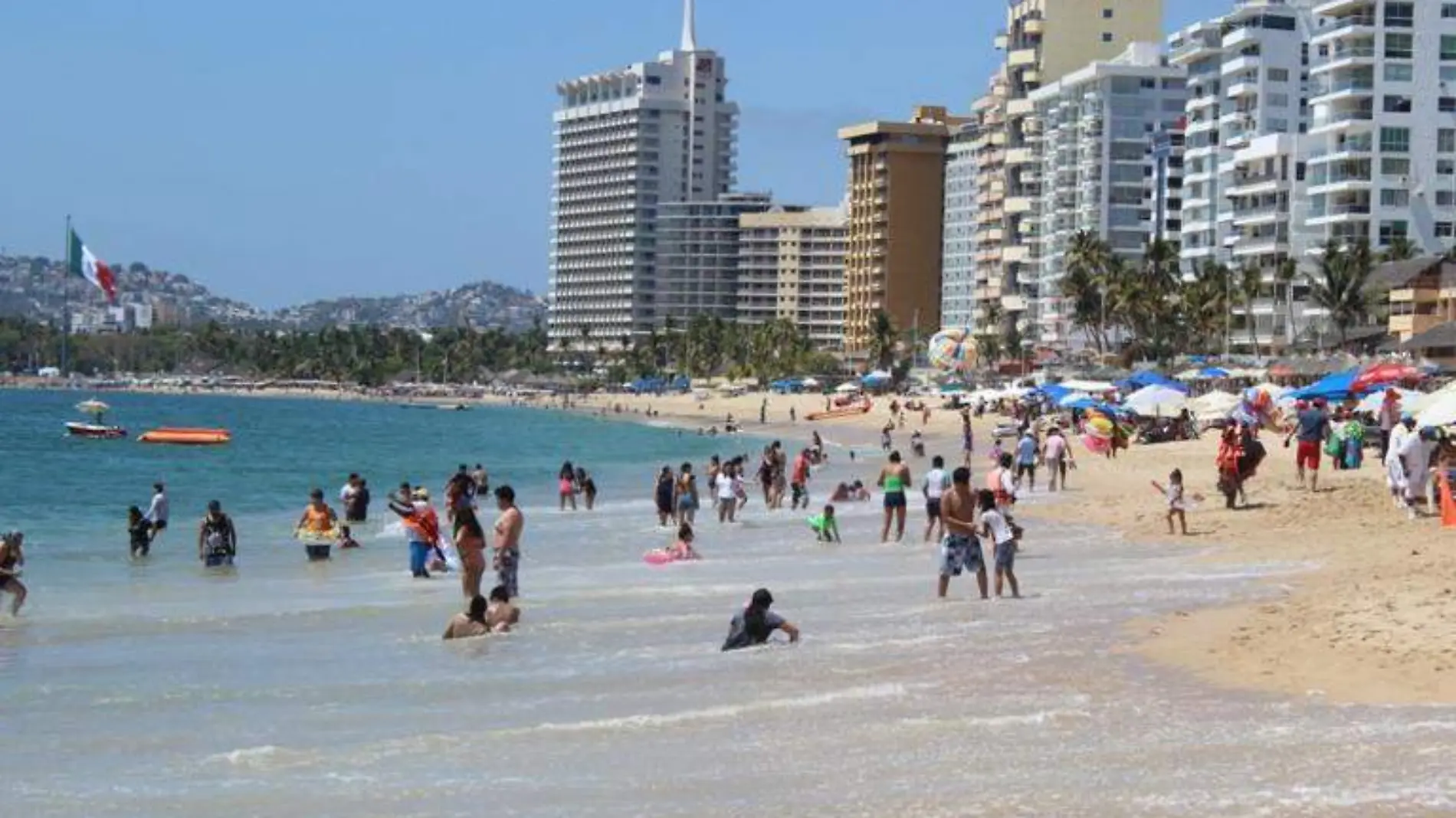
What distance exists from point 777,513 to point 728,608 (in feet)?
54.2

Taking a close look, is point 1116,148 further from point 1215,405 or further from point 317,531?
point 317,531

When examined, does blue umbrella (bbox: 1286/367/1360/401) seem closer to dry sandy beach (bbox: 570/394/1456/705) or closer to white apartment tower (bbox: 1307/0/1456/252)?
dry sandy beach (bbox: 570/394/1456/705)

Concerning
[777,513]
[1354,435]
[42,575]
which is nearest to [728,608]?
[42,575]

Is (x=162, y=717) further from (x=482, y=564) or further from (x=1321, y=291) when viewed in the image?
(x=1321, y=291)

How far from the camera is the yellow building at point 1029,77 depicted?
A: 14062 centimetres

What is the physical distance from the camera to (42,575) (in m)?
26.6

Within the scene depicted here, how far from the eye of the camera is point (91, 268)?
411ft

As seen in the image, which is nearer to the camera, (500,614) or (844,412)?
(500,614)

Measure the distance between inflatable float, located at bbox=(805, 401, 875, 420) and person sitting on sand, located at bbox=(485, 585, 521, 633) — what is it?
305ft

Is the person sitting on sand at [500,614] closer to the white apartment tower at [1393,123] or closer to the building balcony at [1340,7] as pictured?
the white apartment tower at [1393,123]

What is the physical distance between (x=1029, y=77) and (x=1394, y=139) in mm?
54810

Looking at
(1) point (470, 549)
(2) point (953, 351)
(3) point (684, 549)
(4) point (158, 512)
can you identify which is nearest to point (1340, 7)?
(2) point (953, 351)

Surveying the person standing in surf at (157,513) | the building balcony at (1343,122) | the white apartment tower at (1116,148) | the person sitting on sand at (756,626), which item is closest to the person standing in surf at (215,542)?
the person standing in surf at (157,513)

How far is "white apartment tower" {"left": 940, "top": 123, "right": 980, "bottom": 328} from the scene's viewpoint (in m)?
161
